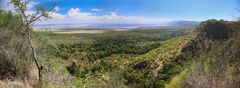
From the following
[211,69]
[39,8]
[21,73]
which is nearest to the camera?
[211,69]

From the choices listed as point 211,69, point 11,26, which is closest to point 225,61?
point 211,69

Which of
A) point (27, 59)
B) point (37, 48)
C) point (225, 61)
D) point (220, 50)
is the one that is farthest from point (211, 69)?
point (37, 48)

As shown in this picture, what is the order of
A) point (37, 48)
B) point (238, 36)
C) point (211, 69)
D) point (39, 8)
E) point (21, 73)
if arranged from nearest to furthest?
point (211, 69) < point (238, 36) < point (21, 73) < point (39, 8) < point (37, 48)

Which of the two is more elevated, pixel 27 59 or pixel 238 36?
pixel 238 36

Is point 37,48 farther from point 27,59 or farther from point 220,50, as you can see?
point 220,50

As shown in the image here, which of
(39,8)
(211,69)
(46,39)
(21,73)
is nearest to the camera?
(211,69)

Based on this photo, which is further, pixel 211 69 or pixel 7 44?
pixel 7 44

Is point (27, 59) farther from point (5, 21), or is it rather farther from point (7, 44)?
point (5, 21)

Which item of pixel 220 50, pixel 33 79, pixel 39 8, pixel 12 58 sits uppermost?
pixel 39 8

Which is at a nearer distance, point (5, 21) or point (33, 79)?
point (33, 79)
